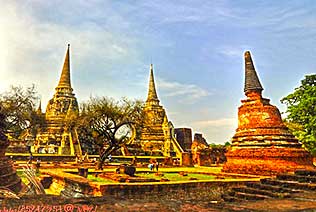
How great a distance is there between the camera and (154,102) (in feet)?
163

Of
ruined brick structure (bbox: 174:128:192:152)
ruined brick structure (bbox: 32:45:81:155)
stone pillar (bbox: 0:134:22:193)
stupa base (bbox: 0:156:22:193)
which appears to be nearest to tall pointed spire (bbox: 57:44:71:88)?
ruined brick structure (bbox: 32:45:81:155)

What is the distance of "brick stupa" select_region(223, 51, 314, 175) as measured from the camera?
1575 centimetres

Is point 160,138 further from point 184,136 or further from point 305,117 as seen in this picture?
point 305,117

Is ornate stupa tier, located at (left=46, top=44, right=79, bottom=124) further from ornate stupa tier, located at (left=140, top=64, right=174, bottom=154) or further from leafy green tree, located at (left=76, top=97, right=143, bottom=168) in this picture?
leafy green tree, located at (left=76, top=97, right=143, bottom=168)

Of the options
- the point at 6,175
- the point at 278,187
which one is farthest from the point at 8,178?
the point at 278,187

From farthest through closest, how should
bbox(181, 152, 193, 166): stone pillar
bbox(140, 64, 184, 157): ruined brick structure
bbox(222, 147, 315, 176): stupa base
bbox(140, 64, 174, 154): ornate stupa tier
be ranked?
1. bbox(140, 64, 174, 154): ornate stupa tier
2. bbox(140, 64, 184, 157): ruined brick structure
3. bbox(181, 152, 193, 166): stone pillar
4. bbox(222, 147, 315, 176): stupa base

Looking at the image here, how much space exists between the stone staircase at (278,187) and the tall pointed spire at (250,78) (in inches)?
410

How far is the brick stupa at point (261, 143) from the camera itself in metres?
15.8

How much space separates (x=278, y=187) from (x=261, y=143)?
878cm

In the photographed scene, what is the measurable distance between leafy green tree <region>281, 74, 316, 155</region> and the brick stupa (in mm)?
7386

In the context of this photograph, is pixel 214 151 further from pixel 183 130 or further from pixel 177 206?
pixel 177 206

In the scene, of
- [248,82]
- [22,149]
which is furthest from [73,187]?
[22,149]

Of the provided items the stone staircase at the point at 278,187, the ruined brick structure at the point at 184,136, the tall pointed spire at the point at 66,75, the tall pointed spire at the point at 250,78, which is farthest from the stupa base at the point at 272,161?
the tall pointed spire at the point at 66,75

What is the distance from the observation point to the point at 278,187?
8.12 m
